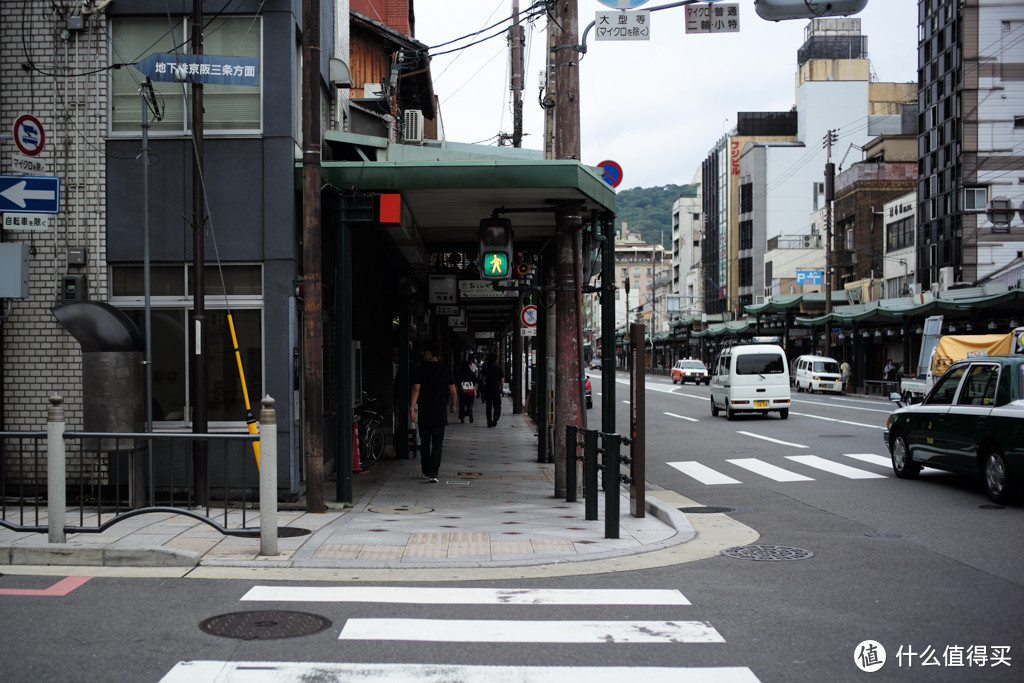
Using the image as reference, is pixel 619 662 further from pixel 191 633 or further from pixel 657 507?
pixel 657 507

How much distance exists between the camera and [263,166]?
37.4ft

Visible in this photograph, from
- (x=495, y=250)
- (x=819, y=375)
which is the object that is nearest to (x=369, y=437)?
(x=495, y=250)

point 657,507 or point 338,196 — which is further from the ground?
point 338,196

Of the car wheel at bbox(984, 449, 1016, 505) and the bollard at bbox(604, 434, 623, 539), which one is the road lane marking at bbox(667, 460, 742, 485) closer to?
the car wheel at bbox(984, 449, 1016, 505)

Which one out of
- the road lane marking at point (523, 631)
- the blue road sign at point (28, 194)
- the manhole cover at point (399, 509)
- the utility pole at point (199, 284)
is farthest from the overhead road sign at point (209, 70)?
the road lane marking at point (523, 631)

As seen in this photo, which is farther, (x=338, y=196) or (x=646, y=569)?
(x=338, y=196)

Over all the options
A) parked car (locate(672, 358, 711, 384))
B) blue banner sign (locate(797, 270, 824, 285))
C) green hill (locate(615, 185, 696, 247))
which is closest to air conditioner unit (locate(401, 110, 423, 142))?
parked car (locate(672, 358, 711, 384))

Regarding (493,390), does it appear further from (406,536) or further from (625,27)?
(406,536)

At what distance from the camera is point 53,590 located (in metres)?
7.01

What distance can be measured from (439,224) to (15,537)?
27.8 ft

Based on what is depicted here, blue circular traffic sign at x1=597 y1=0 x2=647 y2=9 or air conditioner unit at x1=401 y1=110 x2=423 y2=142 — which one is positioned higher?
air conditioner unit at x1=401 y1=110 x2=423 y2=142

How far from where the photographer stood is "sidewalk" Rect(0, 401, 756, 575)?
8.02 meters

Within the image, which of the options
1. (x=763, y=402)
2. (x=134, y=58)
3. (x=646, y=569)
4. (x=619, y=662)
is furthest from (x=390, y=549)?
(x=763, y=402)

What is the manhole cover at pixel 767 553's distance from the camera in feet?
28.9
